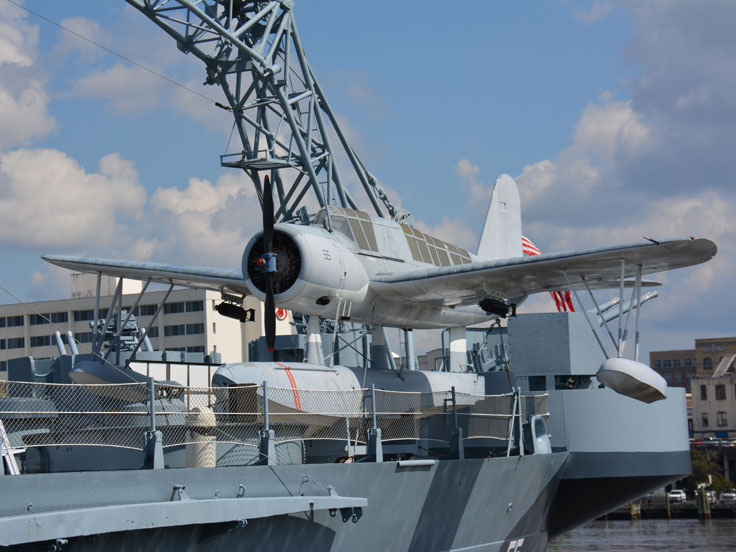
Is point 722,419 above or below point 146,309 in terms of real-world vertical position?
below

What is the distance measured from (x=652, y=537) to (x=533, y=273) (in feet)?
136

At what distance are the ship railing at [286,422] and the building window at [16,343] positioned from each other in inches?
3504

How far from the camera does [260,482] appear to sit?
44.5 ft

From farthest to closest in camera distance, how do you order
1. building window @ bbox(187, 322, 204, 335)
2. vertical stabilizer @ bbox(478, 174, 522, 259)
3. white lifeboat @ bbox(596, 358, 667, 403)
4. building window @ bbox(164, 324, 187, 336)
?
1. building window @ bbox(164, 324, 187, 336)
2. building window @ bbox(187, 322, 204, 335)
3. vertical stabilizer @ bbox(478, 174, 522, 259)
4. white lifeboat @ bbox(596, 358, 667, 403)

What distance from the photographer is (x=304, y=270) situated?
19016 millimetres

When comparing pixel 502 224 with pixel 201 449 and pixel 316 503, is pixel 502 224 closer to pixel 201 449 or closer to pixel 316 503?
pixel 316 503

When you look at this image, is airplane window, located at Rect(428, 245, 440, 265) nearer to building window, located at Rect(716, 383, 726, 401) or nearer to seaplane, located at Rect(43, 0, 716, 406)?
seaplane, located at Rect(43, 0, 716, 406)

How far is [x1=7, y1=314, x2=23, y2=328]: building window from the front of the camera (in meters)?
105

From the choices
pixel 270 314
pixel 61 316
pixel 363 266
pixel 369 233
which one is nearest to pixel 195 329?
pixel 61 316

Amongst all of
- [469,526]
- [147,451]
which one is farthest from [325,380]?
[147,451]

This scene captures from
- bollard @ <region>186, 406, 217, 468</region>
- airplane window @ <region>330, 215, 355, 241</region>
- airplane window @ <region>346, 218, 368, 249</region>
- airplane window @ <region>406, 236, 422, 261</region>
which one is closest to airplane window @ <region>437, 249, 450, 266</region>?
airplane window @ <region>406, 236, 422, 261</region>

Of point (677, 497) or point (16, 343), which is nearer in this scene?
point (677, 497)

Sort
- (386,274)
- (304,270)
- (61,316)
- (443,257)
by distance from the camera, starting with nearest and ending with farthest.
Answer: (304,270) → (386,274) → (443,257) → (61,316)

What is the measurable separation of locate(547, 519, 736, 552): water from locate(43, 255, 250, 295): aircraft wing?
30950mm
